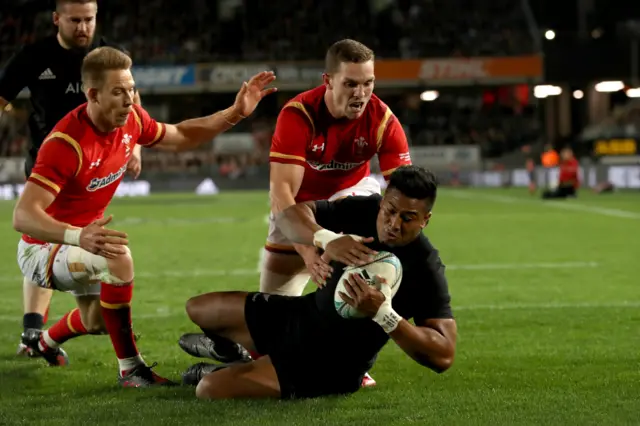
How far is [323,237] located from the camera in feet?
→ 17.4

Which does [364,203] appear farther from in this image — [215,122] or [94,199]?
[94,199]

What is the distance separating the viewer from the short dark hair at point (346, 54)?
6.12 metres

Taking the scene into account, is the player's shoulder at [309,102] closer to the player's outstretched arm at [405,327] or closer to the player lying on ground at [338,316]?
the player lying on ground at [338,316]

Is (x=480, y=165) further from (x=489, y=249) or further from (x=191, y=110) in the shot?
(x=489, y=249)

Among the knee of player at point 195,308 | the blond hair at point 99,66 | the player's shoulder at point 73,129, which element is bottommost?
the knee of player at point 195,308

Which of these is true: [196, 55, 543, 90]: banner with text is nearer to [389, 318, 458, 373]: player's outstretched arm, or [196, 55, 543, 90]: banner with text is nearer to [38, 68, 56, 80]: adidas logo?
[38, 68, 56, 80]: adidas logo

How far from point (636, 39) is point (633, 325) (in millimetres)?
41065

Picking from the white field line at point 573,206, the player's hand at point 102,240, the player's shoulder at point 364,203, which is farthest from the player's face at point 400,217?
the white field line at point 573,206

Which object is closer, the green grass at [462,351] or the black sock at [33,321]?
the green grass at [462,351]

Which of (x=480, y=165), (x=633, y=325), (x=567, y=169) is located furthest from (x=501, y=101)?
(x=633, y=325)

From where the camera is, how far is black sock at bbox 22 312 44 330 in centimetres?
716

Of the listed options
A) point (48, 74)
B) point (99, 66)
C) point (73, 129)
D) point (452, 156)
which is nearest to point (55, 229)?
point (73, 129)

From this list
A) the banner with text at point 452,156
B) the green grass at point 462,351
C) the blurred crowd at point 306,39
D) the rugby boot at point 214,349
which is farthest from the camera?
the banner with text at point 452,156

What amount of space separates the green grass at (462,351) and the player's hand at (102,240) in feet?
2.50
